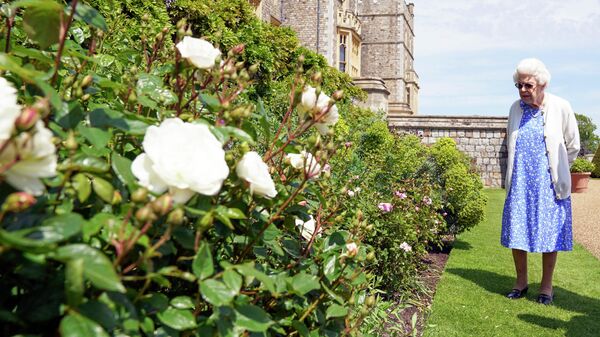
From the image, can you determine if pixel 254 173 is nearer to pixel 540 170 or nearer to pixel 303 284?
pixel 303 284

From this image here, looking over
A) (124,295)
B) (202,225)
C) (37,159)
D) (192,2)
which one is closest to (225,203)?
(202,225)

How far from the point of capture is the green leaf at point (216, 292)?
2.82 ft

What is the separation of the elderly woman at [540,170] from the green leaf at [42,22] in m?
3.87

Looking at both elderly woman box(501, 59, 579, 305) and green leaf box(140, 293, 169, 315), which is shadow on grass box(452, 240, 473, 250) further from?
green leaf box(140, 293, 169, 315)

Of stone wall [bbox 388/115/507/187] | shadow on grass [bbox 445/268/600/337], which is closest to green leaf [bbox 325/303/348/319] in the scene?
shadow on grass [bbox 445/268/600/337]

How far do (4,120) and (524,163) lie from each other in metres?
4.38

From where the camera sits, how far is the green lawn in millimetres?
3947

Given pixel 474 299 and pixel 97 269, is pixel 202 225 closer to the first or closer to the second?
pixel 97 269

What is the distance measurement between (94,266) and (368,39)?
33977 millimetres

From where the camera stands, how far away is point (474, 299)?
4.74 metres

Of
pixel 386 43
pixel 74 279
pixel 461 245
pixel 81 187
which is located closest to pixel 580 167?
pixel 461 245

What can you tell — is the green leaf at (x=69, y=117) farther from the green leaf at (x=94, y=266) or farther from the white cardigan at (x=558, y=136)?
the white cardigan at (x=558, y=136)

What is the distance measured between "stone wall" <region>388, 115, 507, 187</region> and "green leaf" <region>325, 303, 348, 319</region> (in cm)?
1909

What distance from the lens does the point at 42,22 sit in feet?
3.28
